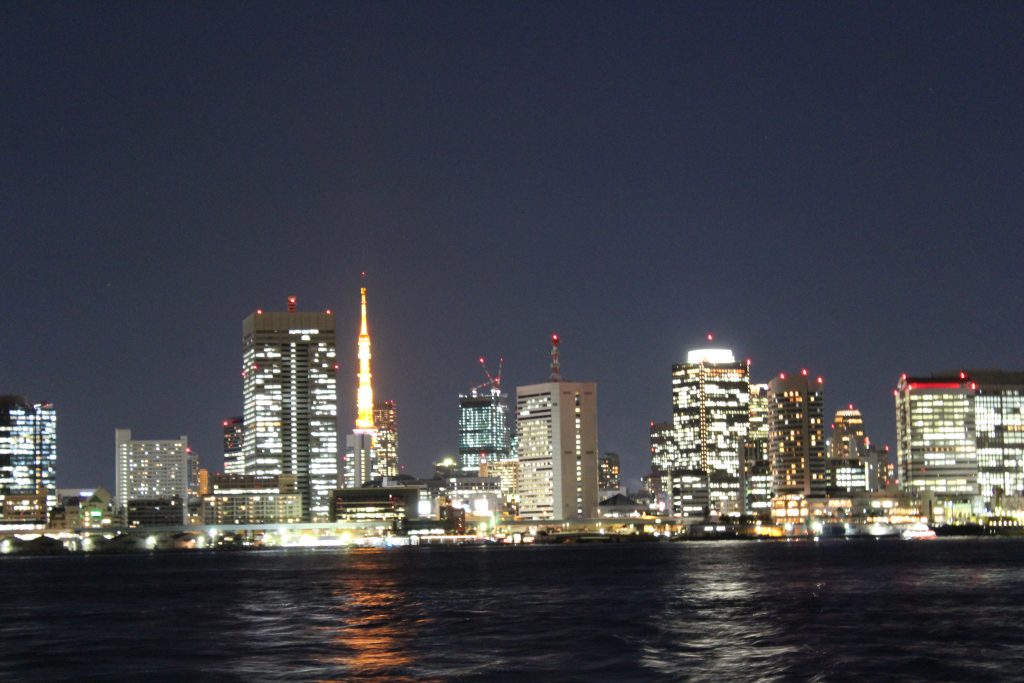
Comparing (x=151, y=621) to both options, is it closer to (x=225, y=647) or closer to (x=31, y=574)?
(x=225, y=647)

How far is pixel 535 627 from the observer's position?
69.0 m

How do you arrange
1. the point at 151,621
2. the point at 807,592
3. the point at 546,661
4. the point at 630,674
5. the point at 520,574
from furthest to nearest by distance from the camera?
1. the point at 520,574
2. the point at 807,592
3. the point at 151,621
4. the point at 546,661
5. the point at 630,674

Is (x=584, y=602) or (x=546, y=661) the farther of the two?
(x=584, y=602)

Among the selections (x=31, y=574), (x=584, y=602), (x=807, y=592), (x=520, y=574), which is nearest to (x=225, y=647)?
(x=584, y=602)

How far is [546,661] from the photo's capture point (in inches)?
2156

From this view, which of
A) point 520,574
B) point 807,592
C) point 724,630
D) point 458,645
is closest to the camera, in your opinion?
point 458,645

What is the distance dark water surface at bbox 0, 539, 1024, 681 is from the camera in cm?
5316

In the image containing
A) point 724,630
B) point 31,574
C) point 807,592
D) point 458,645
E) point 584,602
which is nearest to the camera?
point 458,645

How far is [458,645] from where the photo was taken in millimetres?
61125

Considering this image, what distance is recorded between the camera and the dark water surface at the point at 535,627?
174 ft

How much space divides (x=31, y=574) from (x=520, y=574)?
5546cm

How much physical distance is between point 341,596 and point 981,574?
50.9 m

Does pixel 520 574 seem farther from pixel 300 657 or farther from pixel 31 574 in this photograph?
pixel 300 657

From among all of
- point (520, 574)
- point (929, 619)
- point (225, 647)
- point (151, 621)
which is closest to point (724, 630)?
point (929, 619)
